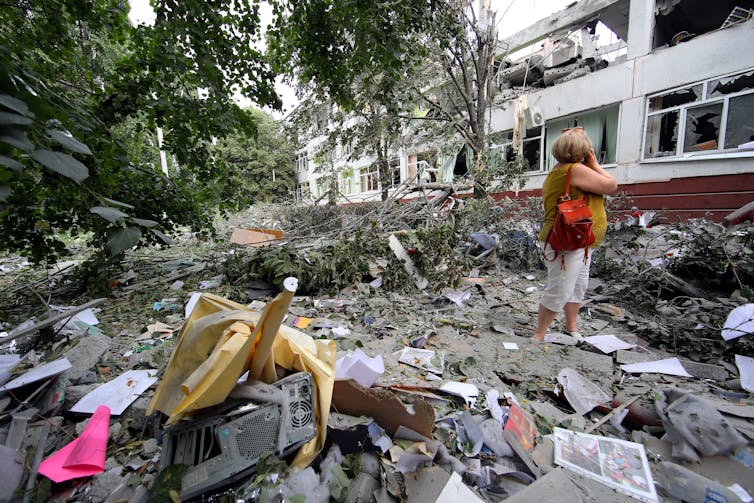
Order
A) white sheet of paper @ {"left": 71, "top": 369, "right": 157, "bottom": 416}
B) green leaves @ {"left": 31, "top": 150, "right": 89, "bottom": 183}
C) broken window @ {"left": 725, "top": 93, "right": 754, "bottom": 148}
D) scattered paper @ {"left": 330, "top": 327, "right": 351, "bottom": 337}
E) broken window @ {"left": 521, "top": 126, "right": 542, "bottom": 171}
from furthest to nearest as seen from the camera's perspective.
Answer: broken window @ {"left": 521, "top": 126, "right": 542, "bottom": 171} < broken window @ {"left": 725, "top": 93, "right": 754, "bottom": 148} < scattered paper @ {"left": 330, "top": 327, "right": 351, "bottom": 337} < white sheet of paper @ {"left": 71, "top": 369, "right": 157, "bottom": 416} < green leaves @ {"left": 31, "top": 150, "right": 89, "bottom": 183}

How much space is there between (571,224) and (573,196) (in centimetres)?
22

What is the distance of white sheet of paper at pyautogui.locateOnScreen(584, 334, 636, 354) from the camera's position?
7.66 feet

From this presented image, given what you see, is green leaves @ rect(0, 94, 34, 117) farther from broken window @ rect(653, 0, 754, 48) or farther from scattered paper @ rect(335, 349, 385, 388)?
broken window @ rect(653, 0, 754, 48)

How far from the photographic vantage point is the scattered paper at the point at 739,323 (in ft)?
6.78

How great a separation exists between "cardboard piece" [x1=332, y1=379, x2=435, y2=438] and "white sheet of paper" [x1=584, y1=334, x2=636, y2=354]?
1723 millimetres

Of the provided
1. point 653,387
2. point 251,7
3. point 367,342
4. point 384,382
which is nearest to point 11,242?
point 251,7

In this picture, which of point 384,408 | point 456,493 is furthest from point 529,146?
point 456,493

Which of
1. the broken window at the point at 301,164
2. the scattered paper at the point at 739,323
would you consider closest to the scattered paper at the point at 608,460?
the scattered paper at the point at 739,323

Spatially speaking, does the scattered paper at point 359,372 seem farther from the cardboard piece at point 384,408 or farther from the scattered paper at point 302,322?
the scattered paper at point 302,322

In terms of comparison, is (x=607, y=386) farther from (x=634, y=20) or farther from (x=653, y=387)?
(x=634, y=20)

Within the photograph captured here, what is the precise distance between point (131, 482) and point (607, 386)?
2472mm

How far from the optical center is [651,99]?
23.7ft

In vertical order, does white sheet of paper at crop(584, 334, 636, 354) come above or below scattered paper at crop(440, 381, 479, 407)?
below

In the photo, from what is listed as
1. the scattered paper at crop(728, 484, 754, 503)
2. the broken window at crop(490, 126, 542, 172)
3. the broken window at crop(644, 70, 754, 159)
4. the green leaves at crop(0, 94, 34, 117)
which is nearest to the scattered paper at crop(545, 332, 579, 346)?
the scattered paper at crop(728, 484, 754, 503)
